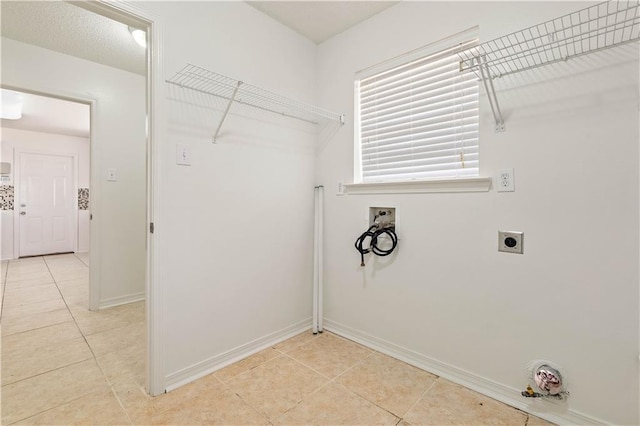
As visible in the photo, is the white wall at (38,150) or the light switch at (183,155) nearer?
the light switch at (183,155)

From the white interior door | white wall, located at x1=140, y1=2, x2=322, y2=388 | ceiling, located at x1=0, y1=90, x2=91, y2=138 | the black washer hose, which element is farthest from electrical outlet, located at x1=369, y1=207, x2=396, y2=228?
the white interior door

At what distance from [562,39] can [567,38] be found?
7 cm

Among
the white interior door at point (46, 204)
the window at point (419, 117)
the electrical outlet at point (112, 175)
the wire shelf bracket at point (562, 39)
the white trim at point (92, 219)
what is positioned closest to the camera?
the wire shelf bracket at point (562, 39)

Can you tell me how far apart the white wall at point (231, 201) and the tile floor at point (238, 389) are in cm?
22

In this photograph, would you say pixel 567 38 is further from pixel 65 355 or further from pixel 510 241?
pixel 65 355

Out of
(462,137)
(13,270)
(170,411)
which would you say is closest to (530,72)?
(462,137)

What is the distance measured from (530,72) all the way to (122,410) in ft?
8.72

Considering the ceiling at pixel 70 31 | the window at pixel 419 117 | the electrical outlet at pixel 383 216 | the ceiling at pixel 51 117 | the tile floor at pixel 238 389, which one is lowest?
the tile floor at pixel 238 389

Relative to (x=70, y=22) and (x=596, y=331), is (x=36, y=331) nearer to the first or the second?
(x=70, y=22)

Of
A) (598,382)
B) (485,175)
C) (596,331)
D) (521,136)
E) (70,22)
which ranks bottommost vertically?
(598,382)

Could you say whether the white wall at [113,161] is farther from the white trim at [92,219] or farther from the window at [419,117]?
the window at [419,117]

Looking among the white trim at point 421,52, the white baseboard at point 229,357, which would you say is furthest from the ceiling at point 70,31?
the white baseboard at point 229,357

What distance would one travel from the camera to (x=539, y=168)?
4.73ft

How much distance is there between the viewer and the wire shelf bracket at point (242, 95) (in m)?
1.70
